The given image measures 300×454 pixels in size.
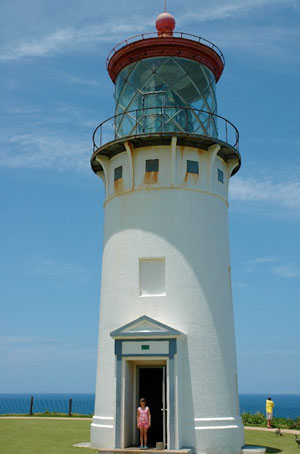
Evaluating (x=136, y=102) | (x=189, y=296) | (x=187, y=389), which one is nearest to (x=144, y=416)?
(x=187, y=389)

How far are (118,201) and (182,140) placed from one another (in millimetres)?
2958

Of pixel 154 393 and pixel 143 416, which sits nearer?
pixel 143 416

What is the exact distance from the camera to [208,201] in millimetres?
17234

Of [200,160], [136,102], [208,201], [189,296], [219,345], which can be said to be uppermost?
[136,102]

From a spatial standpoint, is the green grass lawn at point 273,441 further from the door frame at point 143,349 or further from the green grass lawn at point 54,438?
the door frame at point 143,349

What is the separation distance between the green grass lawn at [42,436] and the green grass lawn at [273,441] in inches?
223

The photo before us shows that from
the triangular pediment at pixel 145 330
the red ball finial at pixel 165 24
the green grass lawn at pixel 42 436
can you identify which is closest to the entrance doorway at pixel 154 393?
the triangular pediment at pixel 145 330

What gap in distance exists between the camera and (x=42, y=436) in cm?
1784

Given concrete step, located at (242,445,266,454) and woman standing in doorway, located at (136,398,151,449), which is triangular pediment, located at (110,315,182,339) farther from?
concrete step, located at (242,445,266,454)

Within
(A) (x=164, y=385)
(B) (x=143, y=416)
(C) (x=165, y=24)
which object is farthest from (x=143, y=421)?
(C) (x=165, y=24)

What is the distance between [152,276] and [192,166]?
385 cm

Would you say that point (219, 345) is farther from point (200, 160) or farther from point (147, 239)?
point (200, 160)

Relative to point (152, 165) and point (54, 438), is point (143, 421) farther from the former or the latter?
point (152, 165)

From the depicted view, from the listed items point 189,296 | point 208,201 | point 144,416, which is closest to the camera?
point 144,416
